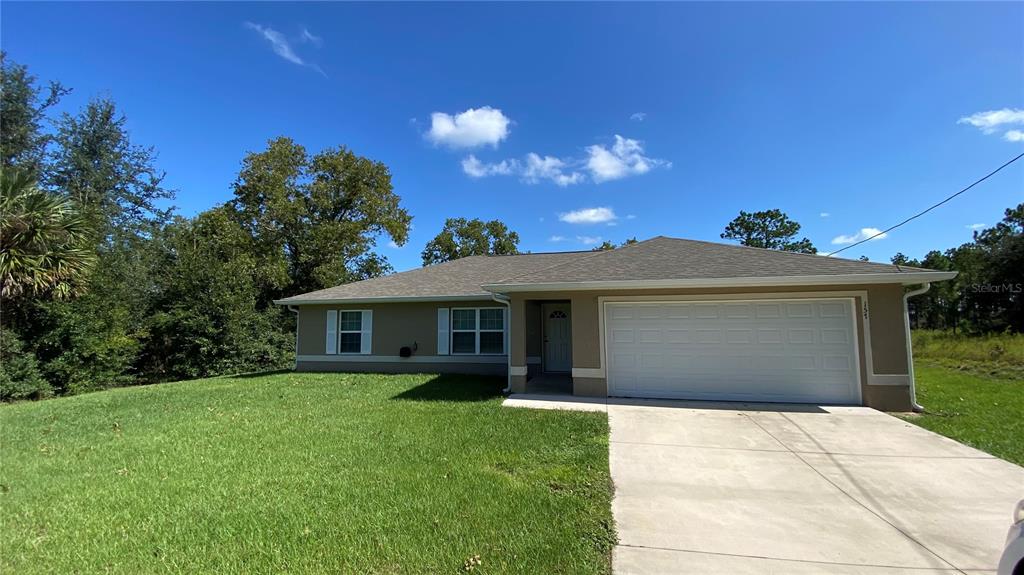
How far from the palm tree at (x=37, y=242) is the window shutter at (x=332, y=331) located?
6956 millimetres

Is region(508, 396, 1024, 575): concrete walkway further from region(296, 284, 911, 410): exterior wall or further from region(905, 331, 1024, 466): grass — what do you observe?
region(296, 284, 911, 410): exterior wall

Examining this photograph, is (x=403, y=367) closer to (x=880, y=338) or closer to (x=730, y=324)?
(x=730, y=324)

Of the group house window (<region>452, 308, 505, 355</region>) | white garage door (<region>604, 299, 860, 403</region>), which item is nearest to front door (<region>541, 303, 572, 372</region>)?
house window (<region>452, 308, 505, 355</region>)

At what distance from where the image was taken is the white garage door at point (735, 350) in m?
8.06

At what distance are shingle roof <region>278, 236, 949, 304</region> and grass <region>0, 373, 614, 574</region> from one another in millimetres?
3049

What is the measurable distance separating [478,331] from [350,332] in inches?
179

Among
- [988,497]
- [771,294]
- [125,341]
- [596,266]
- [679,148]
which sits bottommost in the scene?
[988,497]

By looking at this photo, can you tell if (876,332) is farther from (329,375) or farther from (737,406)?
(329,375)

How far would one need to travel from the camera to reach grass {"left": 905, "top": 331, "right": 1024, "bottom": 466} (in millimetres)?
5973

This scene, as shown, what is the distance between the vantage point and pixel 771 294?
827 cm

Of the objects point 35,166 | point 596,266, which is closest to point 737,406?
point 596,266

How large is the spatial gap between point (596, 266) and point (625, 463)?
5.41m

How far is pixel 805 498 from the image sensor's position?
4.05m

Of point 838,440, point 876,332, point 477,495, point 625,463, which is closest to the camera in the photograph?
point 477,495
